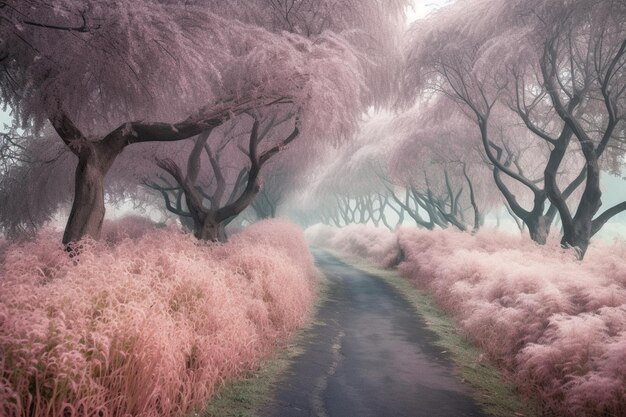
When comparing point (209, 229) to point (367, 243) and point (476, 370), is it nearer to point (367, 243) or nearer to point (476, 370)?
point (476, 370)

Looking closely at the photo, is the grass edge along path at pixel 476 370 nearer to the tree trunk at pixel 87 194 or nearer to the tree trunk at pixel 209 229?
the tree trunk at pixel 209 229

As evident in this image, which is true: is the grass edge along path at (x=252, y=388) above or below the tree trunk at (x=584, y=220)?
below

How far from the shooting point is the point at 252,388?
546 centimetres

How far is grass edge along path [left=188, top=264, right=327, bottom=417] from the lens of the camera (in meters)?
4.77

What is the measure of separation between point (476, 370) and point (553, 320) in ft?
4.96

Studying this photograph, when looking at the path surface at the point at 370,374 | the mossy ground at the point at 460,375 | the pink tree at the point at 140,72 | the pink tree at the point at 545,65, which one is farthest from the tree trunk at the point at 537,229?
the pink tree at the point at 140,72

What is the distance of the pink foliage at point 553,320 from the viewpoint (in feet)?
15.3

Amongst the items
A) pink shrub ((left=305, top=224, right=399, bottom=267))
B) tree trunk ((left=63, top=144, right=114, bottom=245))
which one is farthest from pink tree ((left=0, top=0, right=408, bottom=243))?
pink shrub ((left=305, top=224, right=399, bottom=267))

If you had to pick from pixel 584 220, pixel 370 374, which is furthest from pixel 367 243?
pixel 370 374

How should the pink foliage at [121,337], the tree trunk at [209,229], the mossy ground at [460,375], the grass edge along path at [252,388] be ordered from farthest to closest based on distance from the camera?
the tree trunk at [209,229]
the mossy ground at [460,375]
the grass edge along path at [252,388]
the pink foliage at [121,337]

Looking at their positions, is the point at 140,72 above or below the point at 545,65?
below

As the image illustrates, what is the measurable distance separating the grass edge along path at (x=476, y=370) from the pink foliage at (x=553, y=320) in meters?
0.19

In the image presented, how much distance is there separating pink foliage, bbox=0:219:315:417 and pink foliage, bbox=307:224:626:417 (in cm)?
393

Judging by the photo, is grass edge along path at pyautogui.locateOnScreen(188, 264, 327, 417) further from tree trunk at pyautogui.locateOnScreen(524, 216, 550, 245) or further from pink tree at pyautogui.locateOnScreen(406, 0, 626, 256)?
tree trunk at pyautogui.locateOnScreen(524, 216, 550, 245)
